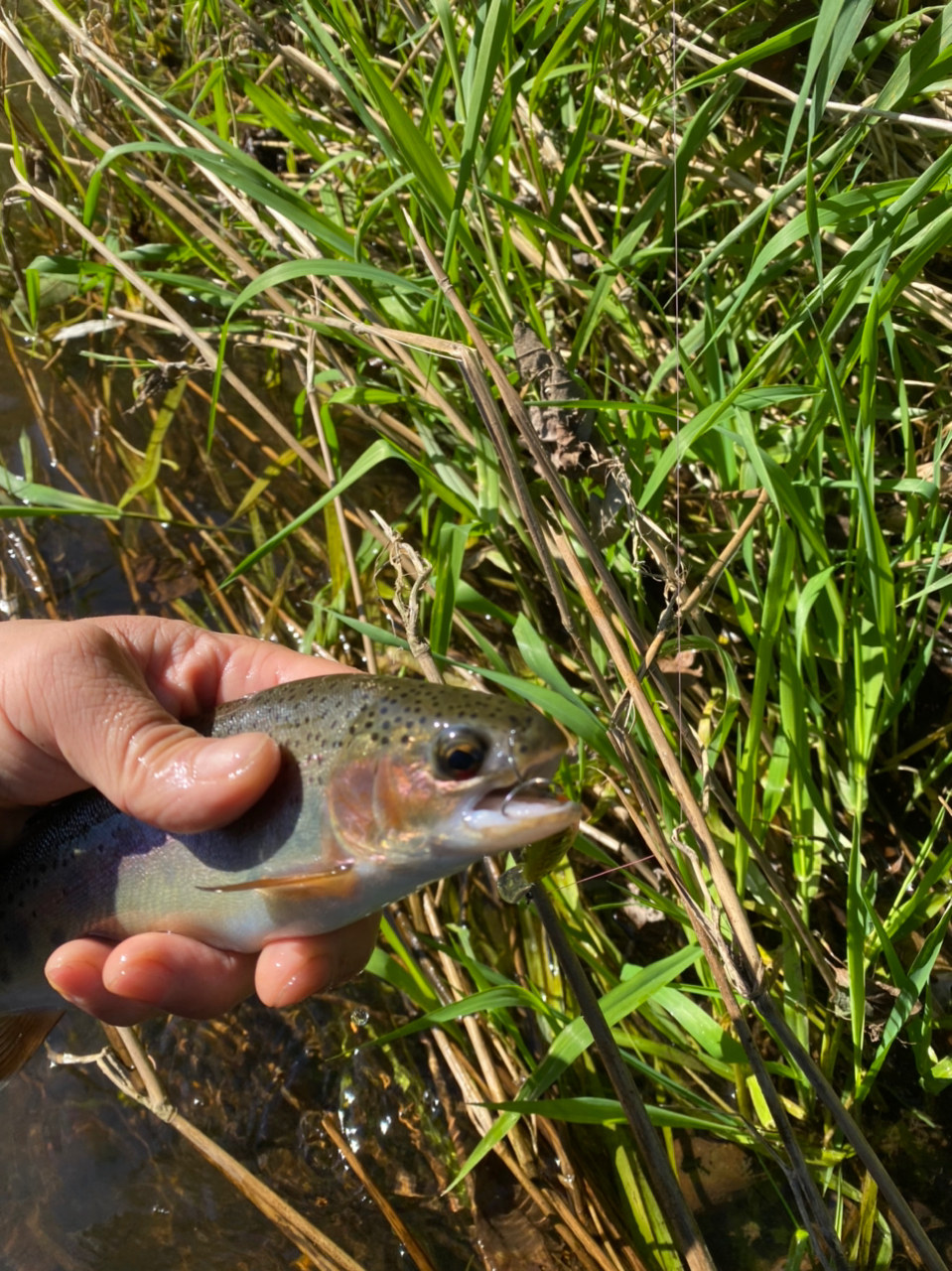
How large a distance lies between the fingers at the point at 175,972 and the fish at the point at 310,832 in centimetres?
6

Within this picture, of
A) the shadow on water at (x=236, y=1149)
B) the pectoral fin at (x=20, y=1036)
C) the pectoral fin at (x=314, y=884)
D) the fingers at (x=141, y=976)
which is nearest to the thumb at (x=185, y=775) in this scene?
the pectoral fin at (x=314, y=884)

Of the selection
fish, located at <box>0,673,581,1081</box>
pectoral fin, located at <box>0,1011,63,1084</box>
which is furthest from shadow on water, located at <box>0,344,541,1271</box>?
fish, located at <box>0,673,581,1081</box>

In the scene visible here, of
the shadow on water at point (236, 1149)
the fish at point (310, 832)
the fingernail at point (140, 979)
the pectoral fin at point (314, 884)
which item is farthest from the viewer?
the shadow on water at point (236, 1149)

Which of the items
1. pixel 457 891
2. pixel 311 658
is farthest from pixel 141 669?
pixel 457 891

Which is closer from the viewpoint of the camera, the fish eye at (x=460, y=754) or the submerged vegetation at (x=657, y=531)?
the fish eye at (x=460, y=754)

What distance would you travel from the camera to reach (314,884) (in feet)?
6.11

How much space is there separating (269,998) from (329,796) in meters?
0.62

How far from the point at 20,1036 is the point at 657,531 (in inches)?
83.8

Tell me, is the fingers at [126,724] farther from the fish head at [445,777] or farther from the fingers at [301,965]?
the fingers at [301,965]

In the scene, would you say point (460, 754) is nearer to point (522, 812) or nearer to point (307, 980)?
point (522, 812)

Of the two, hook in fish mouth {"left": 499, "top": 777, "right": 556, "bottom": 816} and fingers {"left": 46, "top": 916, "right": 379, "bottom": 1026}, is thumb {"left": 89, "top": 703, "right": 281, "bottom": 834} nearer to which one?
fingers {"left": 46, "top": 916, "right": 379, "bottom": 1026}

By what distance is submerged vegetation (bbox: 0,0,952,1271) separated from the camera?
2301 millimetres

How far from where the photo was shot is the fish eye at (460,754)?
1.73 meters

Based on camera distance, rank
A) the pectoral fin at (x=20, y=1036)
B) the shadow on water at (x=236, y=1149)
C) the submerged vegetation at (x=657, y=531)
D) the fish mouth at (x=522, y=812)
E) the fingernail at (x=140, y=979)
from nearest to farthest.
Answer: the fish mouth at (x=522, y=812) → the fingernail at (x=140, y=979) → the submerged vegetation at (x=657, y=531) → the pectoral fin at (x=20, y=1036) → the shadow on water at (x=236, y=1149)
